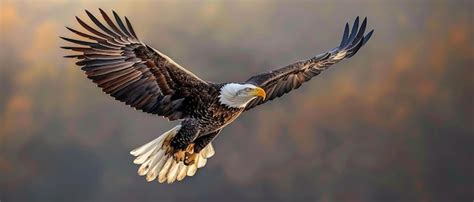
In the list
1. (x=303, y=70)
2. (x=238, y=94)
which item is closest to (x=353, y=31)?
(x=303, y=70)

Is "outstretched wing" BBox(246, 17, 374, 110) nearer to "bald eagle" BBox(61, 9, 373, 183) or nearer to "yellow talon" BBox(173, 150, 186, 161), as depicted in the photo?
"bald eagle" BBox(61, 9, 373, 183)

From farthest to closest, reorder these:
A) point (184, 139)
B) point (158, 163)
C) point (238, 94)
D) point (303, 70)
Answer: point (303, 70)
point (158, 163)
point (184, 139)
point (238, 94)

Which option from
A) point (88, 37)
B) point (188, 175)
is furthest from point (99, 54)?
point (188, 175)

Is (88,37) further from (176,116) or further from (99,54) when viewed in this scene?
(176,116)

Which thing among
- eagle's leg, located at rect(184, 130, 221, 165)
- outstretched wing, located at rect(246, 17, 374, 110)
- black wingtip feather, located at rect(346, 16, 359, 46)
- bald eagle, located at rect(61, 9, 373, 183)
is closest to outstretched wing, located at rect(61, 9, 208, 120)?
bald eagle, located at rect(61, 9, 373, 183)

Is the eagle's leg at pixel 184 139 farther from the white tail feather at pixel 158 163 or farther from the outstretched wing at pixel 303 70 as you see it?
the outstretched wing at pixel 303 70

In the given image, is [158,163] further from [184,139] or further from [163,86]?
[163,86]
